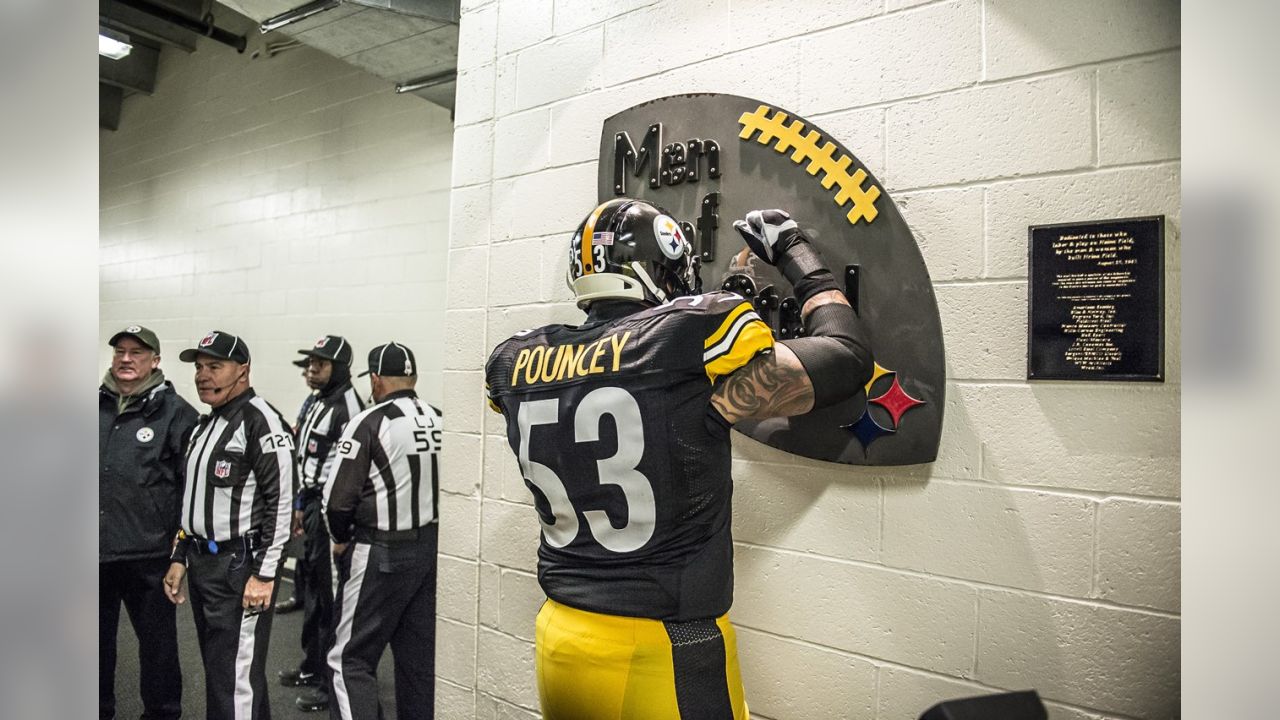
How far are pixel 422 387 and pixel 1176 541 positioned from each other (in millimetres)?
4635

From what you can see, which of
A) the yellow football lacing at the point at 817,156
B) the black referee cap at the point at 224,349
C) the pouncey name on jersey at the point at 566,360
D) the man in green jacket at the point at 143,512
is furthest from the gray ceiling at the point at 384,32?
the pouncey name on jersey at the point at 566,360

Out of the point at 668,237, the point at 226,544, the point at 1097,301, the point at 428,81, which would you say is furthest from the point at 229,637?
the point at 1097,301

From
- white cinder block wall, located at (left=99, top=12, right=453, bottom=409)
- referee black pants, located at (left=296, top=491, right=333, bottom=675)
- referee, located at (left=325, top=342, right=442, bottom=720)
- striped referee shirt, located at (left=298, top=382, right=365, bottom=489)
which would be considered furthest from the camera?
white cinder block wall, located at (left=99, top=12, right=453, bottom=409)

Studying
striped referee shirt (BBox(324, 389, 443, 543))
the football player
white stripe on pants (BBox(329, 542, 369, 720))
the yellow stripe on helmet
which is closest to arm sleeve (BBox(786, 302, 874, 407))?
the football player

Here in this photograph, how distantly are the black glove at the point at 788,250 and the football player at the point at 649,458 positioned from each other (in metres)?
0.03

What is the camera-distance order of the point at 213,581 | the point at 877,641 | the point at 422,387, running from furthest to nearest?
the point at 422,387 → the point at 213,581 → the point at 877,641

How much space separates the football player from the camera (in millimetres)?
1470

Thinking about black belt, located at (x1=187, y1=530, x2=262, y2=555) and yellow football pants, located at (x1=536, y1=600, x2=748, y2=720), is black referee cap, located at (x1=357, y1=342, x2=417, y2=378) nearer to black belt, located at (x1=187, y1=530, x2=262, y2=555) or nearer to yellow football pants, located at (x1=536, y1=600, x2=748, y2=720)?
black belt, located at (x1=187, y1=530, x2=262, y2=555)

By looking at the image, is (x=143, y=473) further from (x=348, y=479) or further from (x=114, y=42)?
(x=114, y=42)

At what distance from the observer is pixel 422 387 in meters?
5.29

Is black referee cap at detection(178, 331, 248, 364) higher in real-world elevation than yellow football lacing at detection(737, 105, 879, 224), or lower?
lower

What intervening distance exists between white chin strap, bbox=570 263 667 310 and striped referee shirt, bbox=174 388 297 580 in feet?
8.06
